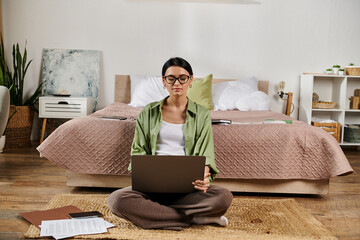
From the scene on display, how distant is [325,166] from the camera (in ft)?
8.57

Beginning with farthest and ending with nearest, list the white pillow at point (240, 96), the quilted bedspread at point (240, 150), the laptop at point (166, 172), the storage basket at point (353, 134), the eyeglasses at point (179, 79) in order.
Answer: the storage basket at point (353, 134) < the white pillow at point (240, 96) < the quilted bedspread at point (240, 150) < the eyeglasses at point (179, 79) < the laptop at point (166, 172)

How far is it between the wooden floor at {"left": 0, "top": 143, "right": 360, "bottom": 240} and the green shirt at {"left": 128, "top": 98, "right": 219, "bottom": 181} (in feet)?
2.45

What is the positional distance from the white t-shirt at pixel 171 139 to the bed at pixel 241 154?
554 millimetres

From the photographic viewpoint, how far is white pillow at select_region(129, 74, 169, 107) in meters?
4.25

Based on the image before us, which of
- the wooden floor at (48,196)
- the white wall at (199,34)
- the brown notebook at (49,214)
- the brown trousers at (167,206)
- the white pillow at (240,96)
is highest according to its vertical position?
the white wall at (199,34)

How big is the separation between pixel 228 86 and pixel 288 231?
2.50m

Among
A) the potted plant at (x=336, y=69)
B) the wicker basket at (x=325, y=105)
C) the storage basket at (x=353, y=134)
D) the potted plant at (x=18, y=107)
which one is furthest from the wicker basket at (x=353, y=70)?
the potted plant at (x=18, y=107)

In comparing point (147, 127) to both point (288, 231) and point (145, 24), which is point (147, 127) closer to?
point (288, 231)

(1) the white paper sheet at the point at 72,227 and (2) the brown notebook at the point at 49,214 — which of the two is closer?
(1) the white paper sheet at the point at 72,227

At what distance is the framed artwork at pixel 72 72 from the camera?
4660mm

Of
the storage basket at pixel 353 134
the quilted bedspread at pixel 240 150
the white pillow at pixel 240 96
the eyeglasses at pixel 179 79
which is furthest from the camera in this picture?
the storage basket at pixel 353 134

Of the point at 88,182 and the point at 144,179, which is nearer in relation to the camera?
the point at 144,179

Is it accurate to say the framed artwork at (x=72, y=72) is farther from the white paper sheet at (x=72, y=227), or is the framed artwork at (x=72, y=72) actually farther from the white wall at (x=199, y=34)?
the white paper sheet at (x=72, y=227)

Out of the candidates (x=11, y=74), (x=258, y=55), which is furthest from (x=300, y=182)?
(x=11, y=74)
